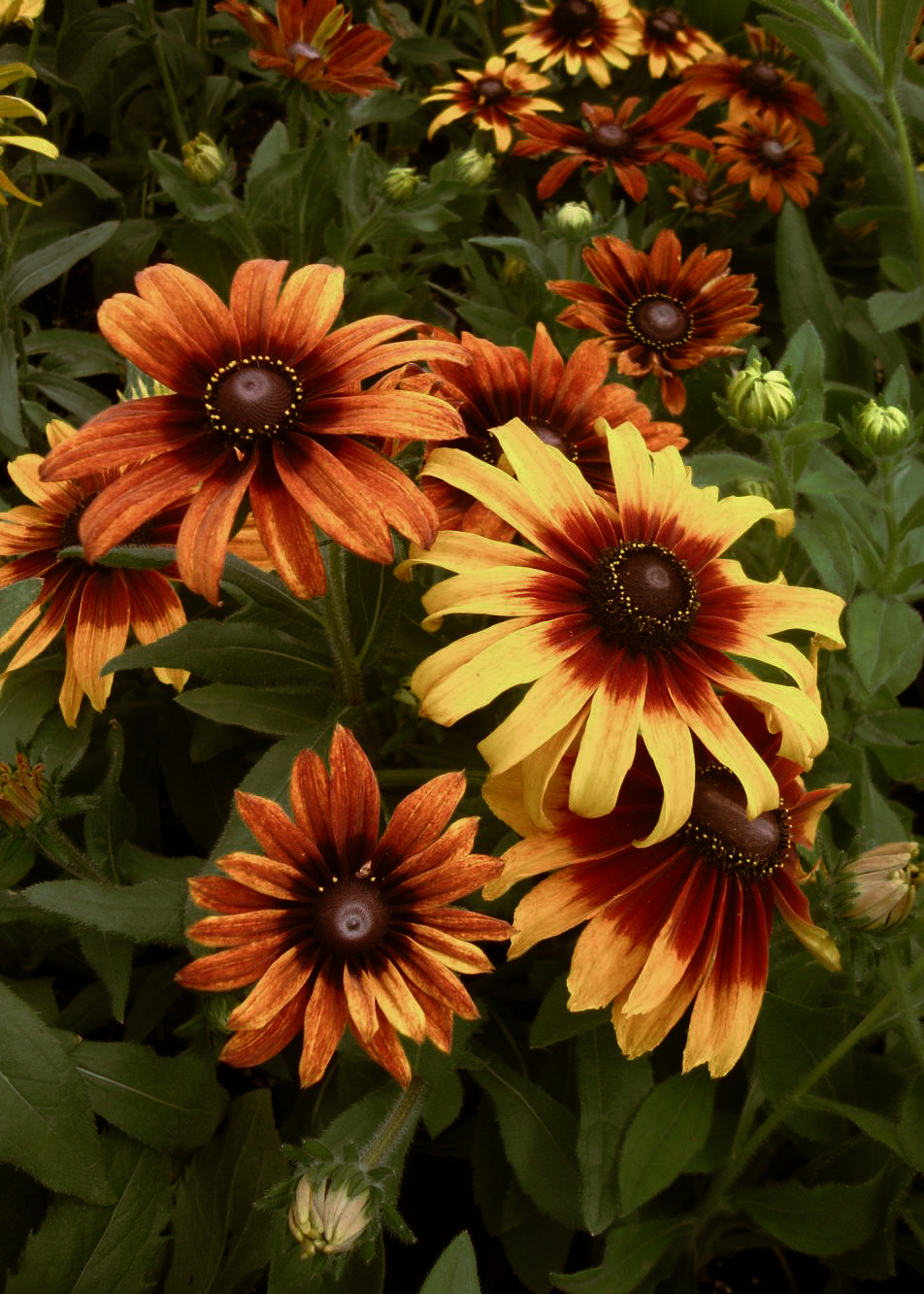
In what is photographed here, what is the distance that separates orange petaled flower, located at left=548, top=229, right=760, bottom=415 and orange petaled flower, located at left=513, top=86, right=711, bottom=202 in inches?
12.3

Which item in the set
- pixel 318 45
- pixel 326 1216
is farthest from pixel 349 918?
pixel 318 45

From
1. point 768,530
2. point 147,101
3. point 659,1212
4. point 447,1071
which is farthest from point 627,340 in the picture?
point 147,101

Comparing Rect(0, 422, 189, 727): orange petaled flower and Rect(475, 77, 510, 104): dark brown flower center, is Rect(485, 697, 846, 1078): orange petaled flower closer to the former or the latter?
Rect(0, 422, 189, 727): orange petaled flower

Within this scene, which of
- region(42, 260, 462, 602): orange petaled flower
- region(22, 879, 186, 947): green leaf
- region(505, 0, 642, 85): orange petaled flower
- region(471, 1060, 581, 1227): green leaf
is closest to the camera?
region(42, 260, 462, 602): orange petaled flower

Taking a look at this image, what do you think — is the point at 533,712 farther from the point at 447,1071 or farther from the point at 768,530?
the point at 768,530

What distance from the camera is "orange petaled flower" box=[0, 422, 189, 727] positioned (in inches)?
41.0

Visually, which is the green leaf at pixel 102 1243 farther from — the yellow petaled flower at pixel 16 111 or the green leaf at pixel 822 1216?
the yellow petaled flower at pixel 16 111

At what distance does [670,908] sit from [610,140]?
1360mm

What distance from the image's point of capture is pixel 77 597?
108cm

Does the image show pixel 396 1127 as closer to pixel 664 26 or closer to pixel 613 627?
pixel 613 627

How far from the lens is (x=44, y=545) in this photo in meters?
1.11

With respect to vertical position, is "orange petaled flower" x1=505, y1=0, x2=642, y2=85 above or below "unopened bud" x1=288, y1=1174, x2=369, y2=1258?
above

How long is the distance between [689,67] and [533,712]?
175 centimetres

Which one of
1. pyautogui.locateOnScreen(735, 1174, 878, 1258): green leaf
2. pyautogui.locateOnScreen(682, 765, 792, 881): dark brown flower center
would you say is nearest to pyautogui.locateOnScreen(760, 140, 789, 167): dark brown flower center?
pyautogui.locateOnScreen(682, 765, 792, 881): dark brown flower center
